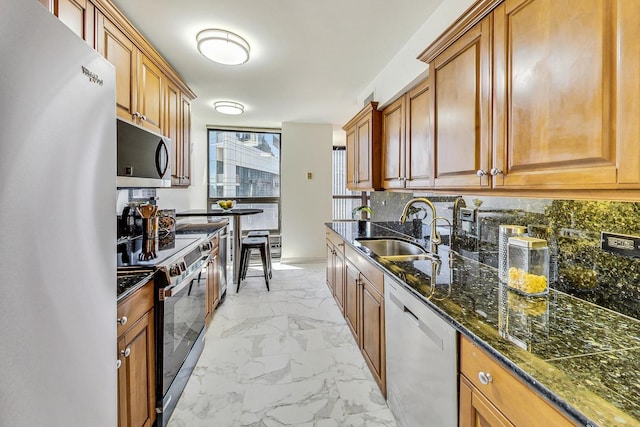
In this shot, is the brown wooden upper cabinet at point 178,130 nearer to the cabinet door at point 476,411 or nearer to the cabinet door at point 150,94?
the cabinet door at point 150,94

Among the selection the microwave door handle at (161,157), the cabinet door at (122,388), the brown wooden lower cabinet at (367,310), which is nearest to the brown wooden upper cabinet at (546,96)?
the brown wooden lower cabinet at (367,310)

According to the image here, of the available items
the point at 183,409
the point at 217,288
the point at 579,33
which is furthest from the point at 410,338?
the point at 217,288

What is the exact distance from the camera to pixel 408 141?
226cm

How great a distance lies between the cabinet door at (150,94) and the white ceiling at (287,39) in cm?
23

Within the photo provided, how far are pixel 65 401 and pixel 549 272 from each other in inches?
68.0

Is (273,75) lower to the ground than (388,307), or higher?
higher

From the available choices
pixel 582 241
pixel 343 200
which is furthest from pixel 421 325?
pixel 343 200

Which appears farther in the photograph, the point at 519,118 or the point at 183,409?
the point at 183,409

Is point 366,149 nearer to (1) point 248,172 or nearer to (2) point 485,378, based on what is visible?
(2) point 485,378

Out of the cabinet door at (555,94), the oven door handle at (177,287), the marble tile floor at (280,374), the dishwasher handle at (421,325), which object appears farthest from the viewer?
the marble tile floor at (280,374)

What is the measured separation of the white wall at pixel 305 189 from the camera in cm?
510

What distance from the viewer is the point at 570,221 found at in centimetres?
118

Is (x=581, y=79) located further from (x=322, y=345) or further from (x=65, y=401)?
(x=322, y=345)

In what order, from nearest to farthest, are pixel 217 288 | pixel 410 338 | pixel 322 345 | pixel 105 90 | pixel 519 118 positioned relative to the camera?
pixel 105 90, pixel 519 118, pixel 410 338, pixel 322 345, pixel 217 288
